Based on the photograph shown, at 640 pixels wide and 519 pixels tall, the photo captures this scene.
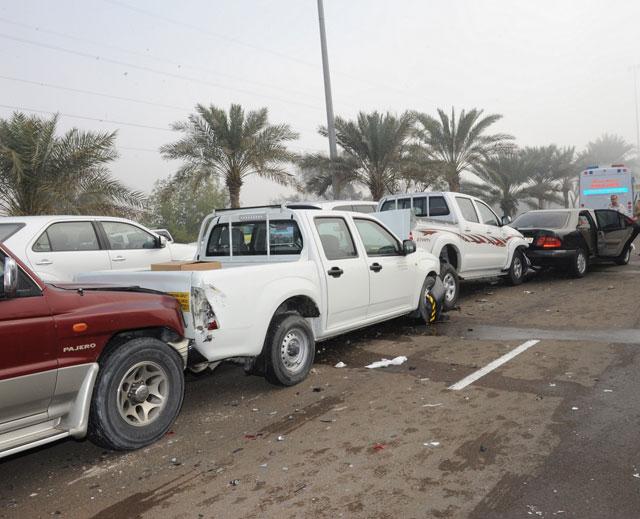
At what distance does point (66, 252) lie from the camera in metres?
7.86

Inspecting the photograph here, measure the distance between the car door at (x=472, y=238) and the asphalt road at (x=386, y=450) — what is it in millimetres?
3997

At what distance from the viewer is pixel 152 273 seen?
467 cm

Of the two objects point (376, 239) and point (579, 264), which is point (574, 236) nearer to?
point (579, 264)

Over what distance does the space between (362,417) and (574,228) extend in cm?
992

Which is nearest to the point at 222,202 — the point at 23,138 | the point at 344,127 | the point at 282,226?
the point at 344,127

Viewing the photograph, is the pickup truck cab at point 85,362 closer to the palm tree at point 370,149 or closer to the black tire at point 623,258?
the black tire at point 623,258

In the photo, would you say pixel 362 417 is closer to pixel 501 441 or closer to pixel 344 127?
pixel 501 441

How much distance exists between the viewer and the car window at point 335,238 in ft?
19.8

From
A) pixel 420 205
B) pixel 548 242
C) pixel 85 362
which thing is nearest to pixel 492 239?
pixel 420 205

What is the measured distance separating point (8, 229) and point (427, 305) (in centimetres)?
595

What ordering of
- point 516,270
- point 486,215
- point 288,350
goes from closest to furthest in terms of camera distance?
point 288,350
point 486,215
point 516,270

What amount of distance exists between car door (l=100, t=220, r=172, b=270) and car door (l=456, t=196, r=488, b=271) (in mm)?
5515

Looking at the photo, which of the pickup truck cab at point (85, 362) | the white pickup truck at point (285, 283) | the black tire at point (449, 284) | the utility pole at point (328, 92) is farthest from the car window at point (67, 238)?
the utility pole at point (328, 92)

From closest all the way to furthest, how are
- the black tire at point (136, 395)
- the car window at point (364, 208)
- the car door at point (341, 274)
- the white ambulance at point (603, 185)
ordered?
1. the black tire at point (136, 395)
2. the car door at point (341, 274)
3. the car window at point (364, 208)
4. the white ambulance at point (603, 185)
